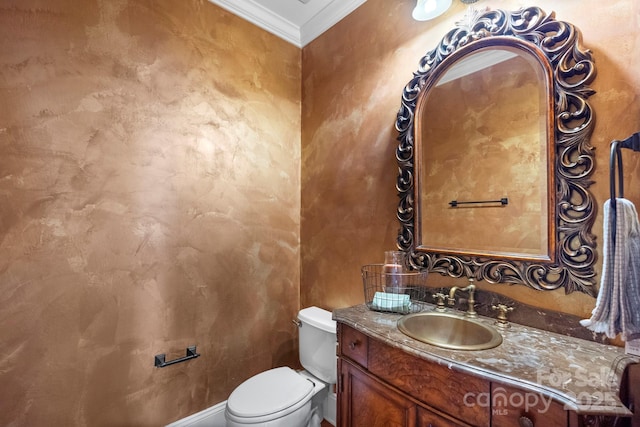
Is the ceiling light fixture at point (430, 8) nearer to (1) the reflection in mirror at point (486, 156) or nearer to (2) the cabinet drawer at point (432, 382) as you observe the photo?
(1) the reflection in mirror at point (486, 156)

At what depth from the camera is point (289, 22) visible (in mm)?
2135

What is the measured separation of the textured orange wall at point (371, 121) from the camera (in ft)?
3.18

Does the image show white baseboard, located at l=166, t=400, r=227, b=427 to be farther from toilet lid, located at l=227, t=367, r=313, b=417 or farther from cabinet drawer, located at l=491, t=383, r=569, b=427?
cabinet drawer, located at l=491, t=383, r=569, b=427

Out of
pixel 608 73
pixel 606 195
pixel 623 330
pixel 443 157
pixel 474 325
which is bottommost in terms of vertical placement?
pixel 474 325

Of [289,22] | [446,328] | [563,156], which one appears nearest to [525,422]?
[446,328]

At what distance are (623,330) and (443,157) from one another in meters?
0.92

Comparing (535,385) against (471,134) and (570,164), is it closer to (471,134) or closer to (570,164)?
(570,164)

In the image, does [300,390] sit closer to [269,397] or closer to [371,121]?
[269,397]

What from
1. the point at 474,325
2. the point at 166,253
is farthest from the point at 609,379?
the point at 166,253

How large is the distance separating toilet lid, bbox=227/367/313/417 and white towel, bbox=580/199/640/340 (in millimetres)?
1262

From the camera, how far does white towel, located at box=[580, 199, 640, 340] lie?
745 mm

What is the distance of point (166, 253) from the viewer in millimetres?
1615

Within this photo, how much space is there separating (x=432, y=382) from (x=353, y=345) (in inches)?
14.4

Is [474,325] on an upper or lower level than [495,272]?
lower
